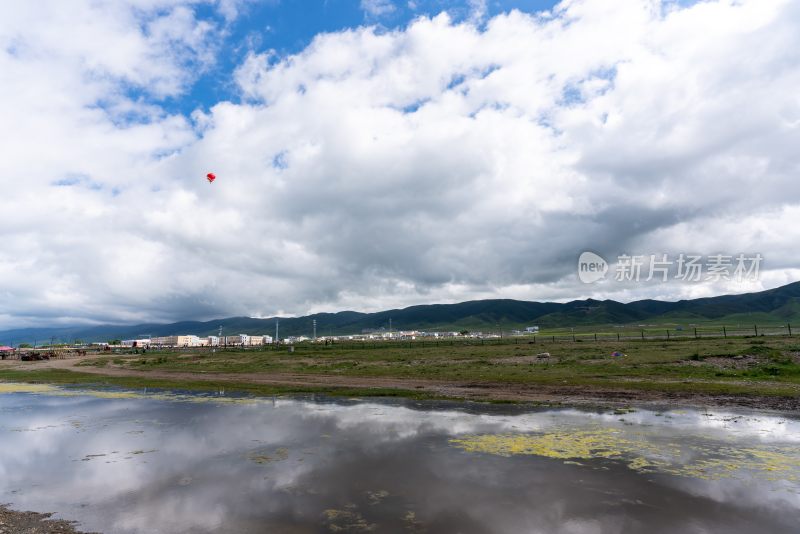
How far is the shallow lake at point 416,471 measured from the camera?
36.6ft

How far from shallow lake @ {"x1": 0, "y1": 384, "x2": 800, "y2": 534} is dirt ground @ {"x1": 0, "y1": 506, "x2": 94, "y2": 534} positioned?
1.61 feet

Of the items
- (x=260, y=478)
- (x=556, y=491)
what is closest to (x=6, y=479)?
(x=260, y=478)

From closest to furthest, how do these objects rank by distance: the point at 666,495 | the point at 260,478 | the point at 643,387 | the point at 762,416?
the point at 666,495
the point at 260,478
the point at 762,416
the point at 643,387

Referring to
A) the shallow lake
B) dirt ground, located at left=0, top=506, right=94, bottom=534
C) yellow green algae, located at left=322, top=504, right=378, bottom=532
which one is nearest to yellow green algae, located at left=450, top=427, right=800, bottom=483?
the shallow lake

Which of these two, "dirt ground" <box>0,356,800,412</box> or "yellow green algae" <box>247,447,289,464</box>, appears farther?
"dirt ground" <box>0,356,800,412</box>

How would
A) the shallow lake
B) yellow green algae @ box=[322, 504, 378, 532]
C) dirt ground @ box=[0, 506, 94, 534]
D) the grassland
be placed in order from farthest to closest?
the grassland < the shallow lake < yellow green algae @ box=[322, 504, 378, 532] < dirt ground @ box=[0, 506, 94, 534]

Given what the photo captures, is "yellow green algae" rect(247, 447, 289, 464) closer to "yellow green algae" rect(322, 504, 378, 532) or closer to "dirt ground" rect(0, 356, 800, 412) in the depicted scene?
"yellow green algae" rect(322, 504, 378, 532)

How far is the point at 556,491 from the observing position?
1282 centimetres

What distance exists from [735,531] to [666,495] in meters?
2.20

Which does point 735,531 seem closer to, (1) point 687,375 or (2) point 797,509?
(2) point 797,509

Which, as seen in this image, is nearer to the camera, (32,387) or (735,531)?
(735,531)

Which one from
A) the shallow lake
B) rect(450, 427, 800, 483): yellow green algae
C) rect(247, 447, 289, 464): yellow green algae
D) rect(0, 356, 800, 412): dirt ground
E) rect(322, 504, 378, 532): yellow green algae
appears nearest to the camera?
rect(322, 504, 378, 532): yellow green algae

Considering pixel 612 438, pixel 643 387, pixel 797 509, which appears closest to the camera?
pixel 797 509

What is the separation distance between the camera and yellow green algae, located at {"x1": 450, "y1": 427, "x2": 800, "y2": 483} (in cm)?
1448
